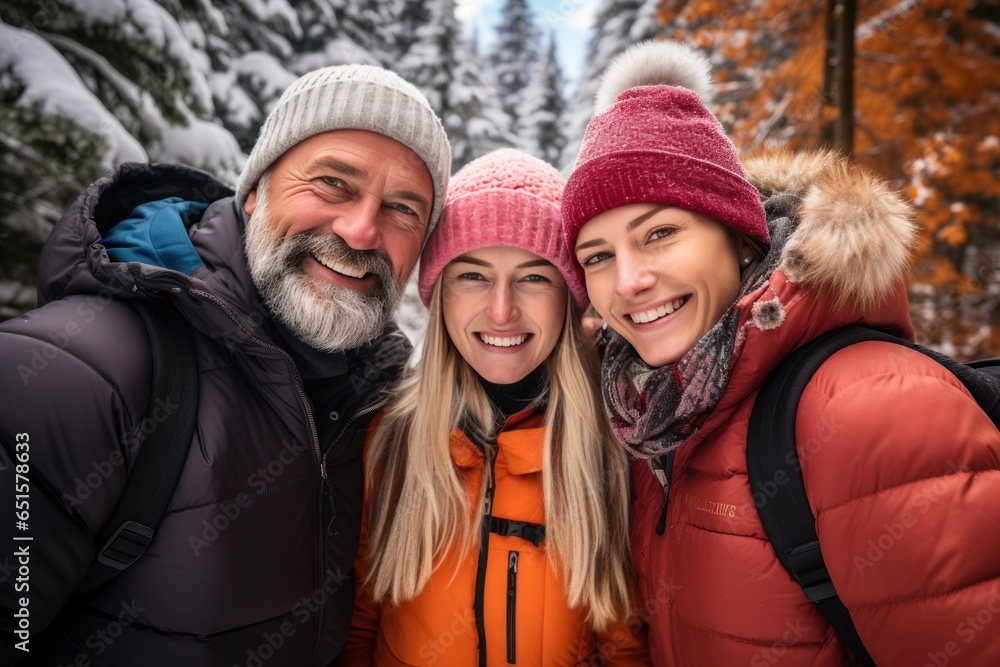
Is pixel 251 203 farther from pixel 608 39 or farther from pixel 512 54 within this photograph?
pixel 512 54

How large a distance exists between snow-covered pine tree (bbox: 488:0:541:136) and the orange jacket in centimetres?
3305

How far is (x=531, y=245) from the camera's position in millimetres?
2764

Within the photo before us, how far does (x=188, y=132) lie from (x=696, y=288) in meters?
5.02

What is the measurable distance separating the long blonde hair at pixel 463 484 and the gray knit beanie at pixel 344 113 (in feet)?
2.85

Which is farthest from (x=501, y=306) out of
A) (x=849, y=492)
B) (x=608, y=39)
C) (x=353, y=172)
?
(x=608, y=39)

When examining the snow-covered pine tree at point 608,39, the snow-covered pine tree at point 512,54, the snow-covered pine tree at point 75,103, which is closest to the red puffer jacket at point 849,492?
the snow-covered pine tree at point 75,103

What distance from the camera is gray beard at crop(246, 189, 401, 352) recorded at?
2.41 meters

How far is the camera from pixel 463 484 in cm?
271

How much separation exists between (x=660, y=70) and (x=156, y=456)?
267cm

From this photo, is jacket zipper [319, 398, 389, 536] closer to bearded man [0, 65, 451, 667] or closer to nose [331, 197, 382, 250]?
bearded man [0, 65, 451, 667]

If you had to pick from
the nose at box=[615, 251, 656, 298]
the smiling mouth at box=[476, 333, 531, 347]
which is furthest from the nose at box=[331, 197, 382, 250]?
the nose at box=[615, 251, 656, 298]

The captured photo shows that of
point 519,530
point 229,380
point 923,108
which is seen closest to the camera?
point 229,380

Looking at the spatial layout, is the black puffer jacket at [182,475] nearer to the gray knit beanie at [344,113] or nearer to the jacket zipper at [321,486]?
the jacket zipper at [321,486]

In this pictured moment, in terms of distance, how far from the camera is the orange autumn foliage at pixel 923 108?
646 centimetres
